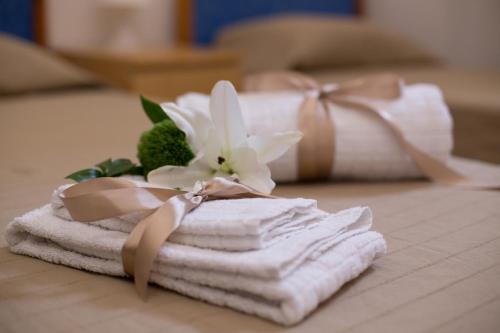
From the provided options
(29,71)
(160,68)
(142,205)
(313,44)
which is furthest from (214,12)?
(142,205)

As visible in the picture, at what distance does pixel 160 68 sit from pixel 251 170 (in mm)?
1719

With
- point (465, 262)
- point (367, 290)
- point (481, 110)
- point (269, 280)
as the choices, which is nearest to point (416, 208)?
point (465, 262)

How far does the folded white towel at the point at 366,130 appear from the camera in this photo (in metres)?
1.21

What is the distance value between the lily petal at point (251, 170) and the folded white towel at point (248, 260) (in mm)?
119

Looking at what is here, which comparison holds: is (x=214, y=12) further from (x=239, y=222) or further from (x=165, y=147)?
(x=239, y=222)

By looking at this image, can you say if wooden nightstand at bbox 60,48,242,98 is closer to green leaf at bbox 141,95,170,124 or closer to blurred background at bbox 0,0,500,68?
blurred background at bbox 0,0,500,68

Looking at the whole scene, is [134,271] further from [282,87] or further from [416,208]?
[282,87]

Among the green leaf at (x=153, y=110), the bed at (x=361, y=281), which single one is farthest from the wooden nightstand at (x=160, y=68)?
the green leaf at (x=153, y=110)

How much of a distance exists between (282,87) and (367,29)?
68.9 inches

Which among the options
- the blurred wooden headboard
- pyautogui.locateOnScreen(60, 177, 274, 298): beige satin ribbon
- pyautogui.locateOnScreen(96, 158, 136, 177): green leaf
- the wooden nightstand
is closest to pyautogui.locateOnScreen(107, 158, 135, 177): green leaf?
pyautogui.locateOnScreen(96, 158, 136, 177): green leaf

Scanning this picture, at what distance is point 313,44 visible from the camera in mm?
2781

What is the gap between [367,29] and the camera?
301 cm

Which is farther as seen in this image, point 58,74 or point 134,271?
point 58,74

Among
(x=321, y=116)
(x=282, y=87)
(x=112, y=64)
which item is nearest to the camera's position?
(x=321, y=116)
